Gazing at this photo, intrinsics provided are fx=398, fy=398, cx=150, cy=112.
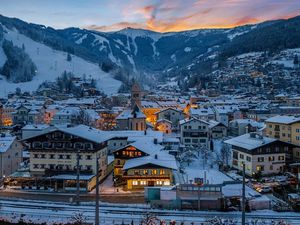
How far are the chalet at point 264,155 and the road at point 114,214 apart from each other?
1257cm

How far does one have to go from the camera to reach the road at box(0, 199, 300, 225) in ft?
89.8

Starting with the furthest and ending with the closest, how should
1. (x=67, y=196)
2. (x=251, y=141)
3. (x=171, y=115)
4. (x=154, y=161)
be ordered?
1. (x=171, y=115)
2. (x=251, y=141)
3. (x=154, y=161)
4. (x=67, y=196)

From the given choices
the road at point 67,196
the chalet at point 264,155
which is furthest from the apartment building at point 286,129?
the road at point 67,196

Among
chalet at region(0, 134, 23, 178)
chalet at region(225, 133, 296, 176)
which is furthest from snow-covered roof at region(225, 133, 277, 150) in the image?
chalet at region(0, 134, 23, 178)

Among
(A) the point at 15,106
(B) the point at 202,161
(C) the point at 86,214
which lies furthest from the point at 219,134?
(A) the point at 15,106

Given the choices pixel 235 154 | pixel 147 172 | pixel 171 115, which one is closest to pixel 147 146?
pixel 147 172

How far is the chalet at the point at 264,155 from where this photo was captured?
139ft

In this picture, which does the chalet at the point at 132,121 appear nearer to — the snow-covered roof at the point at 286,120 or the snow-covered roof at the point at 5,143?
the snow-covered roof at the point at 286,120

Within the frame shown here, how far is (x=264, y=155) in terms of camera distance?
140ft

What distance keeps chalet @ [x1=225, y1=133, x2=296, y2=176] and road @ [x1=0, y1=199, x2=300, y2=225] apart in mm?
12566

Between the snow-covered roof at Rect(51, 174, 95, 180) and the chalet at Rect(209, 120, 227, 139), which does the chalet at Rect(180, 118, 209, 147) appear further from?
the snow-covered roof at Rect(51, 174, 95, 180)

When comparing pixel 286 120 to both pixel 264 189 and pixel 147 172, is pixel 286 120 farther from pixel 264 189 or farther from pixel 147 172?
pixel 147 172

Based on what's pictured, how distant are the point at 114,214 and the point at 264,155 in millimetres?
20531

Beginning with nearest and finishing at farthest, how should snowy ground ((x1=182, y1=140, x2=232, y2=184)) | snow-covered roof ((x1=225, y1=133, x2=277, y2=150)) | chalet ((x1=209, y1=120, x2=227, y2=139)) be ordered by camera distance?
snowy ground ((x1=182, y1=140, x2=232, y2=184)), snow-covered roof ((x1=225, y1=133, x2=277, y2=150)), chalet ((x1=209, y1=120, x2=227, y2=139))
